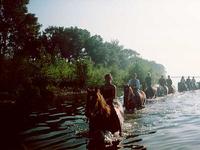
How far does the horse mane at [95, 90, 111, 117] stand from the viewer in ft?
42.9

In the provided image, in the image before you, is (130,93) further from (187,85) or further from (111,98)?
(187,85)

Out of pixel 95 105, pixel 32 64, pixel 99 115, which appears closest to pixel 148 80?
pixel 99 115

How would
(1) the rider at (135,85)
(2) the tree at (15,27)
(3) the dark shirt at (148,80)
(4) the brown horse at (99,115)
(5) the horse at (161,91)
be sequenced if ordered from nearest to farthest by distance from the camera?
1. (4) the brown horse at (99,115)
2. (1) the rider at (135,85)
3. (3) the dark shirt at (148,80)
4. (5) the horse at (161,91)
5. (2) the tree at (15,27)

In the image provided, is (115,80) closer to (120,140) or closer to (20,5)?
(20,5)

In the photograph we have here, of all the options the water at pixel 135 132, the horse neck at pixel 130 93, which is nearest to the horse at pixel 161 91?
the horse neck at pixel 130 93

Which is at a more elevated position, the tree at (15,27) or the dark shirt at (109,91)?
the tree at (15,27)

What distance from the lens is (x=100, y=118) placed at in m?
13.6

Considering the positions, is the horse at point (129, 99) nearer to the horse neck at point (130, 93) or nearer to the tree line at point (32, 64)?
the horse neck at point (130, 93)

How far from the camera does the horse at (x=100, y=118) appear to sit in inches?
497

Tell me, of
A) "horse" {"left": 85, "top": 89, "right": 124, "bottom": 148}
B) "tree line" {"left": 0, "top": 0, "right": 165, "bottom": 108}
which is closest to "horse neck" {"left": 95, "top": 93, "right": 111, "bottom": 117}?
"horse" {"left": 85, "top": 89, "right": 124, "bottom": 148}

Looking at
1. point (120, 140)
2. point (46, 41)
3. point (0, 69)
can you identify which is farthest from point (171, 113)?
point (46, 41)

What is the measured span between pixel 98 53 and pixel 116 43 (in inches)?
1667

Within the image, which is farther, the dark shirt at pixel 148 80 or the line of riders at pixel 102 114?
the dark shirt at pixel 148 80

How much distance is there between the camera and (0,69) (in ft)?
150
